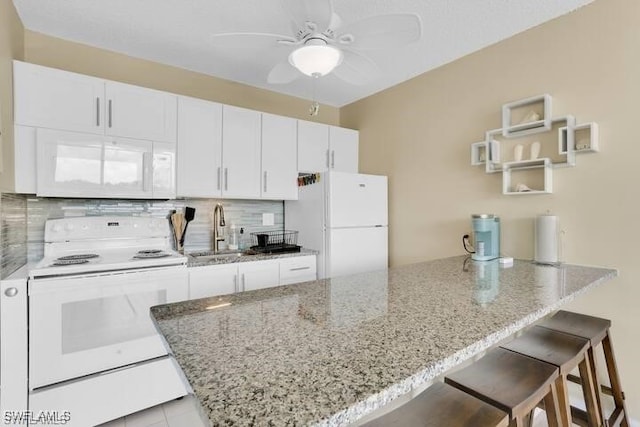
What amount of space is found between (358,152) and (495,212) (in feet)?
5.39

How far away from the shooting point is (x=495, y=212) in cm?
233

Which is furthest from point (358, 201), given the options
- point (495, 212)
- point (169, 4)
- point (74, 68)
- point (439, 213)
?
point (74, 68)

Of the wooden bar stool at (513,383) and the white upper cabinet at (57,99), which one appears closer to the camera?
the wooden bar stool at (513,383)

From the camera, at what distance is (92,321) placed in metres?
1.84

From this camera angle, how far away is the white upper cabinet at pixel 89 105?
1968 millimetres

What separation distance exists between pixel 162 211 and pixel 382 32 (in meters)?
2.16

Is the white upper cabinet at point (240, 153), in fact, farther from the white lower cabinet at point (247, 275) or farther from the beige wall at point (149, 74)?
the white lower cabinet at point (247, 275)

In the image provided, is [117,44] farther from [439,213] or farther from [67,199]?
[439,213]

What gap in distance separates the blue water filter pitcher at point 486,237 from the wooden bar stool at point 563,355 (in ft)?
2.11

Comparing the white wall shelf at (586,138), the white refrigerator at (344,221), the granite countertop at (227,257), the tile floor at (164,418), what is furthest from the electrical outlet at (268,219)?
the white wall shelf at (586,138)

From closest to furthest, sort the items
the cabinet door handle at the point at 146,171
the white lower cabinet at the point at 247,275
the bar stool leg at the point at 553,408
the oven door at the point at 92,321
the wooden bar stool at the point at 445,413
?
the wooden bar stool at the point at 445,413 → the bar stool leg at the point at 553,408 → the oven door at the point at 92,321 → the white lower cabinet at the point at 247,275 → the cabinet door handle at the point at 146,171

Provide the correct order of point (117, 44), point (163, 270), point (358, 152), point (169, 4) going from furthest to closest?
point (358, 152) < point (117, 44) < point (163, 270) < point (169, 4)

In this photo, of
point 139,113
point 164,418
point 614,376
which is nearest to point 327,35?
point 139,113

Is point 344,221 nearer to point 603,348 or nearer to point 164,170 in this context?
point 164,170
